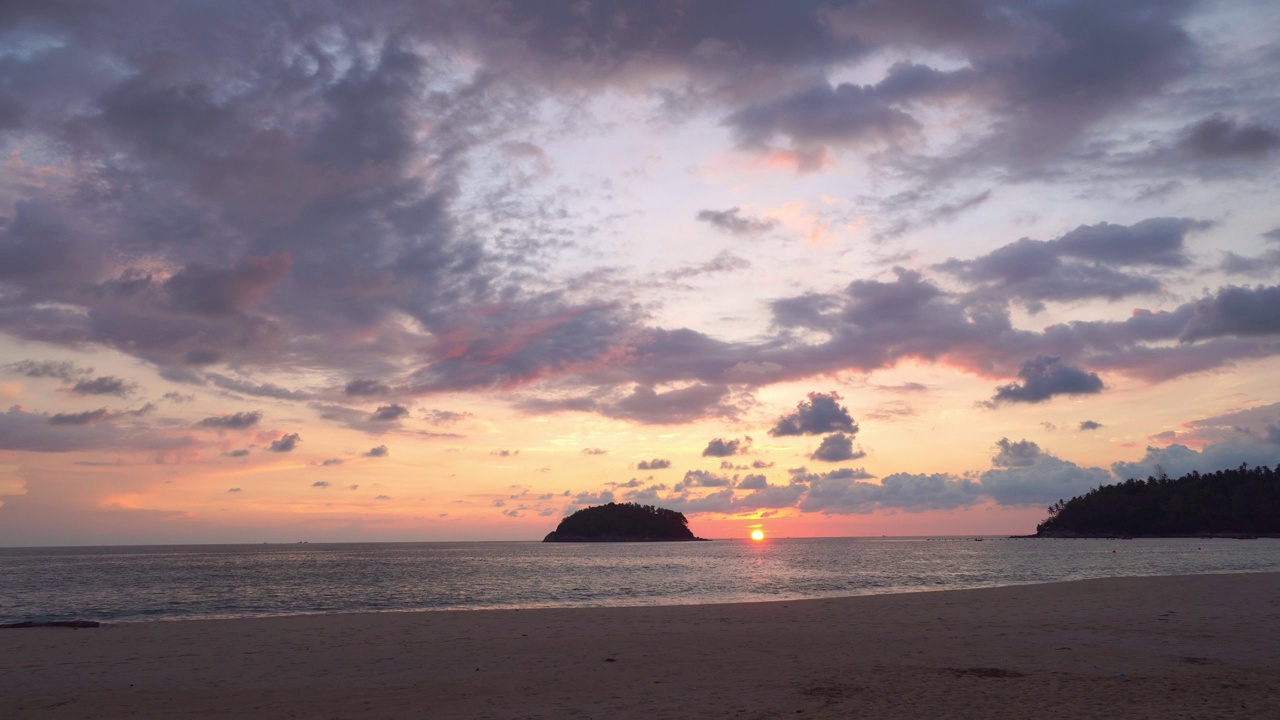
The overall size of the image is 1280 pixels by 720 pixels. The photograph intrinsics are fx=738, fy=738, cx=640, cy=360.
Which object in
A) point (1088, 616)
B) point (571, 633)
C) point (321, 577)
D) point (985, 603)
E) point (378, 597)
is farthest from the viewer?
point (321, 577)

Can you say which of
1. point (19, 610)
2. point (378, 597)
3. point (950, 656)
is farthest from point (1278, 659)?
point (19, 610)

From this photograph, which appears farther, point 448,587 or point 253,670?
point 448,587

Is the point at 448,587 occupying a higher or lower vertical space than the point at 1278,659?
lower

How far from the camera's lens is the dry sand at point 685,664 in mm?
15281

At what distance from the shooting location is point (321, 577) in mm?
89125

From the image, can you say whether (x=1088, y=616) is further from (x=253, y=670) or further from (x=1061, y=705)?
(x=253, y=670)

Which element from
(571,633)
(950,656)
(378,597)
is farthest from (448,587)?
(950,656)

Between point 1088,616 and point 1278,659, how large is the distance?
418 inches

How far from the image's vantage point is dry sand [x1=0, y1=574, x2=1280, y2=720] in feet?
50.1

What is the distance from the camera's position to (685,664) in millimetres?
20328

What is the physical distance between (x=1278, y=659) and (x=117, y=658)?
3317 cm

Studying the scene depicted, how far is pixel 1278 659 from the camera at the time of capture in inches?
762

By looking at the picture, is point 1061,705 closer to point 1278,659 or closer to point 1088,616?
point 1278,659

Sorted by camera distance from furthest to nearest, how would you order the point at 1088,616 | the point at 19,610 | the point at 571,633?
the point at 19,610 < the point at 1088,616 < the point at 571,633
